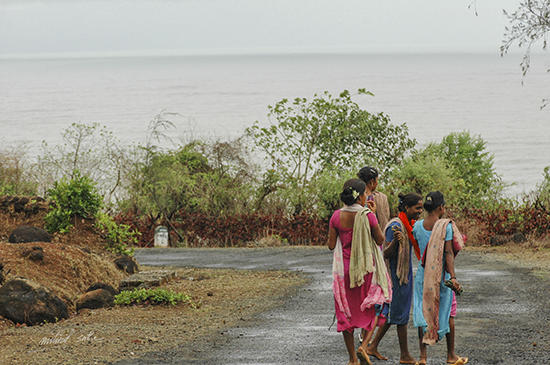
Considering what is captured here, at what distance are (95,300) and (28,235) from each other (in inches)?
133

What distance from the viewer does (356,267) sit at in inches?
258

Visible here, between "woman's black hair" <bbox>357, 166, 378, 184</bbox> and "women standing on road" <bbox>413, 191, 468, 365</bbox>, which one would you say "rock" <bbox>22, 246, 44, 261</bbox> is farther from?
"women standing on road" <bbox>413, 191, 468, 365</bbox>

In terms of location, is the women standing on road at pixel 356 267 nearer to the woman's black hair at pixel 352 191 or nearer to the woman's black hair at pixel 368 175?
the woman's black hair at pixel 352 191

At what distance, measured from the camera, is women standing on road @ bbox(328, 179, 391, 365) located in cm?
654

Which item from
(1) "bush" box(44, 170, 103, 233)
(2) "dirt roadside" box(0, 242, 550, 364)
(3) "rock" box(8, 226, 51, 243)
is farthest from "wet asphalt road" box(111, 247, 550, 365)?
(3) "rock" box(8, 226, 51, 243)

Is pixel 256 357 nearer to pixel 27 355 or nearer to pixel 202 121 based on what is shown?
pixel 27 355

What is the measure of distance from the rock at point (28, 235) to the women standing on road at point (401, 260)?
8.07m

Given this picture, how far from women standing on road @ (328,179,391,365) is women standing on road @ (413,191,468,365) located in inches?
16.2

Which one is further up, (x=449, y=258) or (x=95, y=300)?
(x=449, y=258)

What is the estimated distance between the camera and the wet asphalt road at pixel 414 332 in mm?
6961

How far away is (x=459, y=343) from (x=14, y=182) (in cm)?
1976

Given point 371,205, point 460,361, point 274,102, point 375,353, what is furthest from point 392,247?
point 274,102

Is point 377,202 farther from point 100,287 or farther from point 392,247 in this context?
point 100,287

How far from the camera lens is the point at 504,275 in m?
12.6
